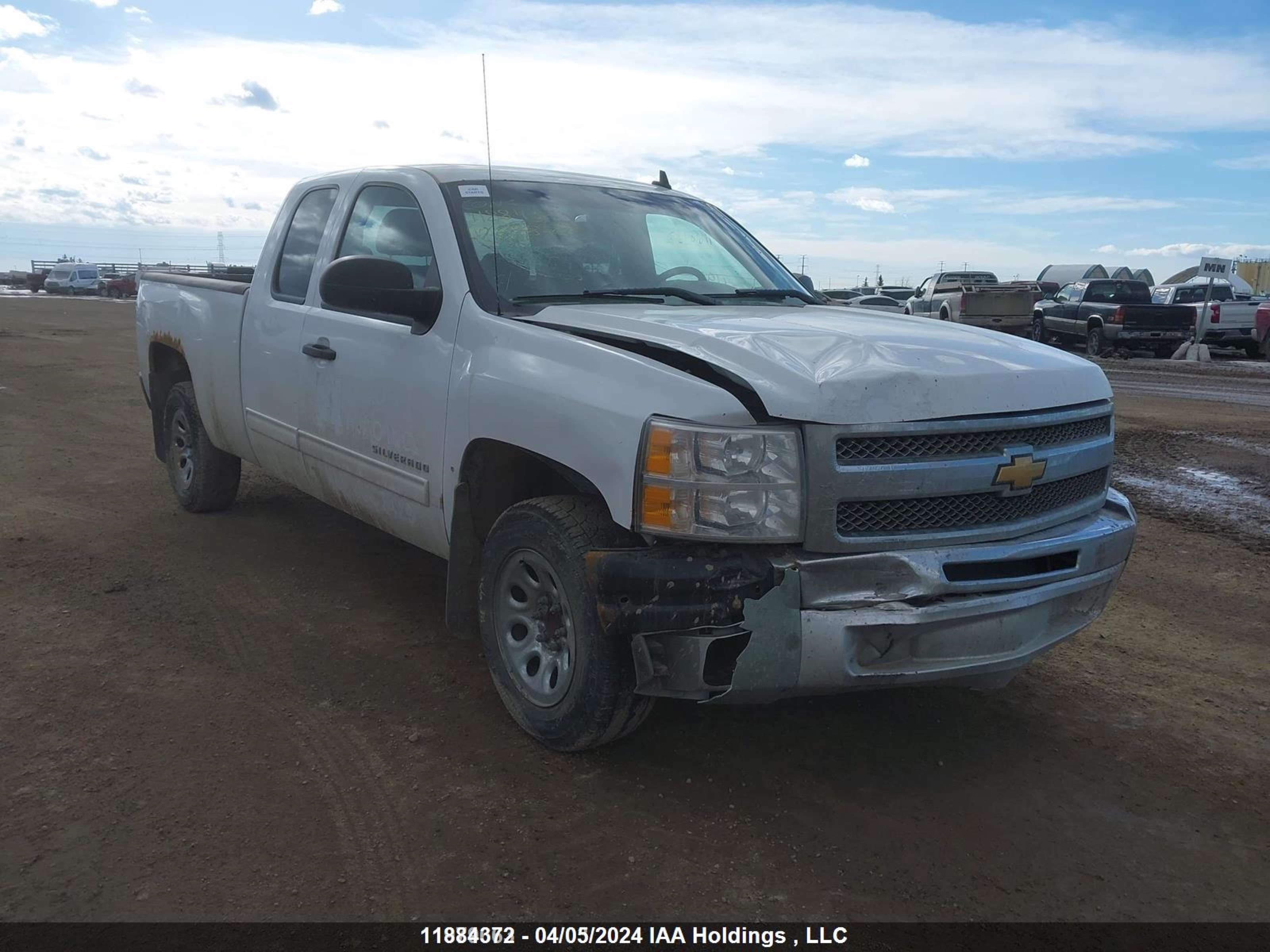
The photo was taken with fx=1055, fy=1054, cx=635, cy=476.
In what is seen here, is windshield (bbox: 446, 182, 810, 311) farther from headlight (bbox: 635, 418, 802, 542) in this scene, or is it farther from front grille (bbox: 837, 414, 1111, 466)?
front grille (bbox: 837, 414, 1111, 466)

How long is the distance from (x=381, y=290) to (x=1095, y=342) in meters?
A: 22.3

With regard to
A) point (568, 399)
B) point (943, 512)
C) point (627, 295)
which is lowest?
point (943, 512)

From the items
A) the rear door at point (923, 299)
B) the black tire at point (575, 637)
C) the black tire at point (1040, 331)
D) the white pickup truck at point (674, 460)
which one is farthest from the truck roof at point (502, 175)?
the rear door at point (923, 299)

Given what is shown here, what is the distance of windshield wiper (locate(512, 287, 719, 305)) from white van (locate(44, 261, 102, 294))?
57272mm

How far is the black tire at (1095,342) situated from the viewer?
22.8 metres

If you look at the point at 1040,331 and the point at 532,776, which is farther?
the point at 1040,331

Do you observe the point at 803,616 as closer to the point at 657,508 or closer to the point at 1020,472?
the point at 657,508

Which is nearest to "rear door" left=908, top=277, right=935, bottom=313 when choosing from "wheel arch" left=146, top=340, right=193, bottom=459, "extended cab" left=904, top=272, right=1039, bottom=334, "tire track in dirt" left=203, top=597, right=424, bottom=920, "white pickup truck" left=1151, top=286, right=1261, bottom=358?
"extended cab" left=904, top=272, right=1039, bottom=334

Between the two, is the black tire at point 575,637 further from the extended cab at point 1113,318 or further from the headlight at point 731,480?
the extended cab at point 1113,318

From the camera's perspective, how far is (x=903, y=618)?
2963 millimetres

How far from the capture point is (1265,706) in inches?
160

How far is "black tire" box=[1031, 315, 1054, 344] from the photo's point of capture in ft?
82.6

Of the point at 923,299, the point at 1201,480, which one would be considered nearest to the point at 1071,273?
the point at 923,299
